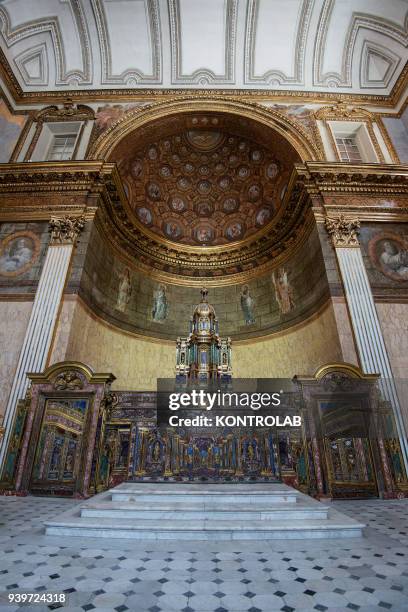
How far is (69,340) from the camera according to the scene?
9156 mm

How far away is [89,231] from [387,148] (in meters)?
12.0

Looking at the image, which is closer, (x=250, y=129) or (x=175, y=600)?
(x=175, y=600)

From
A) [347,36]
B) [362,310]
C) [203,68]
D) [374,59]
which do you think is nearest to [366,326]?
[362,310]

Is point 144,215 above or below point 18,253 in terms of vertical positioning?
above

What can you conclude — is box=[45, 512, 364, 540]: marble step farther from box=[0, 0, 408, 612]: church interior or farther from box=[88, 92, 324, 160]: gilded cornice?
box=[88, 92, 324, 160]: gilded cornice

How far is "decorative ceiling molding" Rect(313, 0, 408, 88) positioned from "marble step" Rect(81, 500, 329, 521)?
16597 millimetres

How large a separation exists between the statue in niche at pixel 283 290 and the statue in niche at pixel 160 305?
504cm

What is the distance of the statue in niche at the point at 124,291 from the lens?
13141mm

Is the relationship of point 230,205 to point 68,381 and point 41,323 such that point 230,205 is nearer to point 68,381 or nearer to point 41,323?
point 41,323

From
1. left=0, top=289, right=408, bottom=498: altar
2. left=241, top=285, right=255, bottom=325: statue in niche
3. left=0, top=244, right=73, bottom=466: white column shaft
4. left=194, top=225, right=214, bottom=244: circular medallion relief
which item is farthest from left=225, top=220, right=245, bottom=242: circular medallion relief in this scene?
left=0, top=289, right=408, bottom=498: altar

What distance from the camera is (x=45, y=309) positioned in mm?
9477

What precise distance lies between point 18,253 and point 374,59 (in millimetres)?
16626

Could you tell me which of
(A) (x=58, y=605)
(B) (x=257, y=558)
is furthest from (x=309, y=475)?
(A) (x=58, y=605)

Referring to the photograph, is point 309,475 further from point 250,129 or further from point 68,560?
point 250,129
